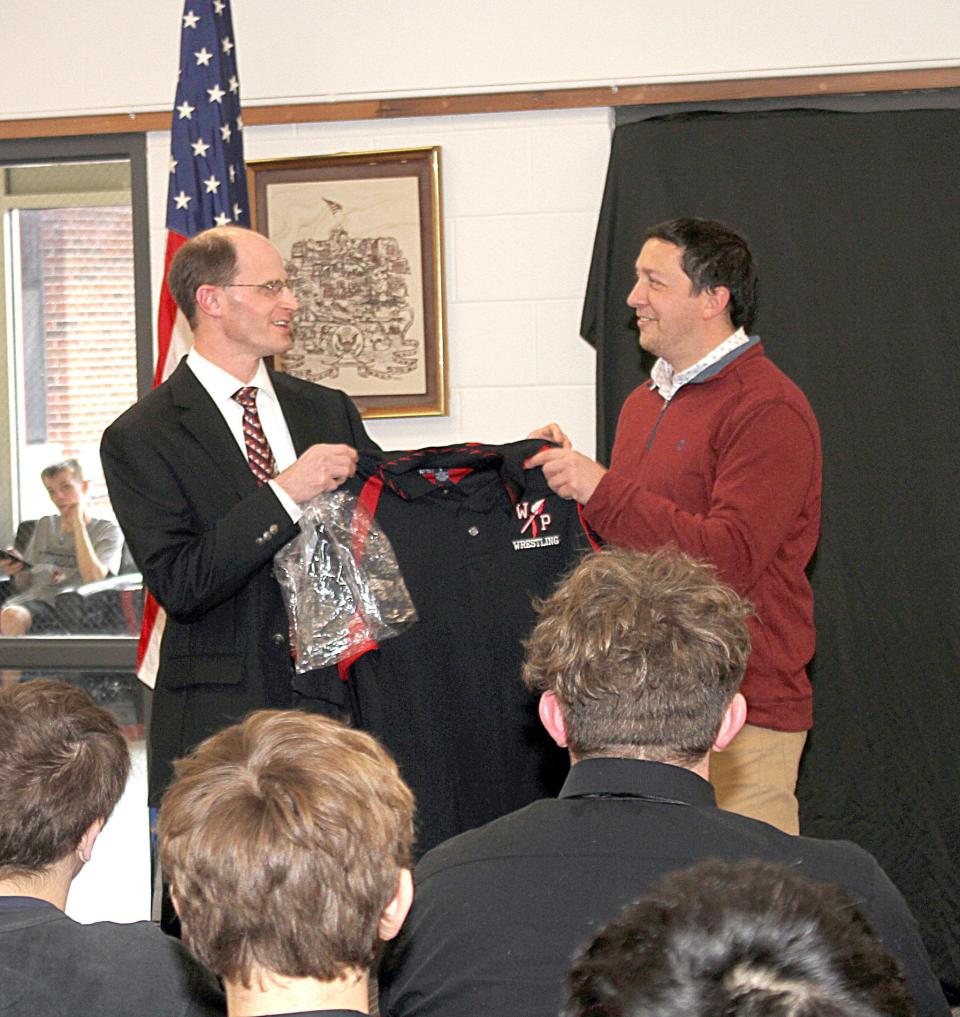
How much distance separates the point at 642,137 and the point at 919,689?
1700mm

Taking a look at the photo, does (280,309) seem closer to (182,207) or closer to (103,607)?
(182,207)

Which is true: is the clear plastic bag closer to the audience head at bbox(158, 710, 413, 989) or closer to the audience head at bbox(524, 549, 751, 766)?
the audience head at bbox(524, 549, 751, 766)

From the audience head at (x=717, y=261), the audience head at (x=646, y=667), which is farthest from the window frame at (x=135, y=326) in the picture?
the audience head at (x=646, y=667)

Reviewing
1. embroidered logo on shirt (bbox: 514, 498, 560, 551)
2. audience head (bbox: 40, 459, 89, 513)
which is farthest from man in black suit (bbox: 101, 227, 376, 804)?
audience head (bbox: 40, 459, 89, 513)

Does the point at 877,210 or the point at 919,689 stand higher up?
the point at 877,210

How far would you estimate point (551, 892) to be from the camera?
1.32 m

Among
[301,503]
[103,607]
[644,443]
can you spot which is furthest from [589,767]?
[103,607]

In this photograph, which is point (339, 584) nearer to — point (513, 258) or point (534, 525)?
point (534, 525)

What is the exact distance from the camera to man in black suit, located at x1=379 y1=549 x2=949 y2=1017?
1.31m

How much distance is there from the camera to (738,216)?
145 inches

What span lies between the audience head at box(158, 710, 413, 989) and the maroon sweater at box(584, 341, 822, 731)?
153cm

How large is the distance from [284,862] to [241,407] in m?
1.87

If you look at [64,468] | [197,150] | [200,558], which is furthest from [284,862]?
[64,468]

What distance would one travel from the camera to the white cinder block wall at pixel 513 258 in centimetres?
383
